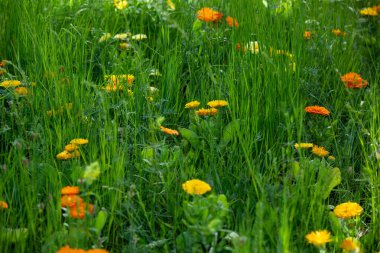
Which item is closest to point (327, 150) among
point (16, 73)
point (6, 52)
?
point (16, 73)

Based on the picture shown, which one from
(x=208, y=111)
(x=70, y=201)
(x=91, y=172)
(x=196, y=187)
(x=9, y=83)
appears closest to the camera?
(x=91, y=172)

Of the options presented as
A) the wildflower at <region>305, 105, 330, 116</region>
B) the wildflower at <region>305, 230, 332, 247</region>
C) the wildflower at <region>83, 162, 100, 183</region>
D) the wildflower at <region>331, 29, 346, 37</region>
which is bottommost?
the wildflower at <region>305, 230, 332, 247</region>

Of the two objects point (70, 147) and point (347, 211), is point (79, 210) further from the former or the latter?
point (347, 211)

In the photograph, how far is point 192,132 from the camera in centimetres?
236

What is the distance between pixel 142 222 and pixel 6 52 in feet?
4.91

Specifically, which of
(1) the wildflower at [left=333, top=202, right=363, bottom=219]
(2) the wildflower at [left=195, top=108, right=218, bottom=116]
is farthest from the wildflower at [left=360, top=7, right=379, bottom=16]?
(1) the wildflower at [left=333, top=202, right=363, bottom=219]

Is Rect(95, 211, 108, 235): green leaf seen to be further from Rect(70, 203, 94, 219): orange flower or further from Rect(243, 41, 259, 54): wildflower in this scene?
Rect(243, 41, 259, 54): wildflower

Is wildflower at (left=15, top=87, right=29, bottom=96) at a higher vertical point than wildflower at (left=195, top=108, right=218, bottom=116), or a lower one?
higher

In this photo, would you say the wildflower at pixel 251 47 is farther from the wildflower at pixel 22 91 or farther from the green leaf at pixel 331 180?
the wildflower at pixel 22 91

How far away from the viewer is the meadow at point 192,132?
1828mm

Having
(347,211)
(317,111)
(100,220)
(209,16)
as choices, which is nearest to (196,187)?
(100,220)

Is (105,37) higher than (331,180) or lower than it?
higher

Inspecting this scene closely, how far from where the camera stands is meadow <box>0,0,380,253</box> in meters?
1.83

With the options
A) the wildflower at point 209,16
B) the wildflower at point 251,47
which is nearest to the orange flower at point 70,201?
the wildflower at point 251,47
